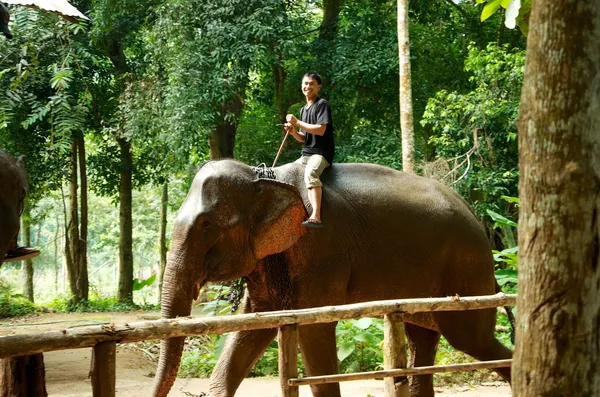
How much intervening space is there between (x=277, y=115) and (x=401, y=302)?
35.0 feet

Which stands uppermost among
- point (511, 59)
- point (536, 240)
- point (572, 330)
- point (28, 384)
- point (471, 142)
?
point (511, 59)

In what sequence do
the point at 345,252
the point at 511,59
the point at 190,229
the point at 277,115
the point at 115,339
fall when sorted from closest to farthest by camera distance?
1. the point at 115,339
2. the point at 190,229
3. the point at 345,252
4. the point at 511,59
5. the point at 277,115

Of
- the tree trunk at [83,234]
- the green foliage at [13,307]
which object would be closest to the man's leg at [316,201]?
the tree trunk at [83,234]

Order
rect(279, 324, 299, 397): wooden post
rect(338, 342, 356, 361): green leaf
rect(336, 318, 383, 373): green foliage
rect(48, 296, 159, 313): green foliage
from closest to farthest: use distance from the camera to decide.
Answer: rect(279, 324, 299, 397): wooden post, rect(338, 342, 356, 361): green leaf, rect(336, 318, 383, 373): green foliage, rect(48, 296, 159, 313): green foliage

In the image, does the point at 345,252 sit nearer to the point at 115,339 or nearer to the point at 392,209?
the point at 392,209

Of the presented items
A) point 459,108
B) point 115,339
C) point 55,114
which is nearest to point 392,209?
point 115,339

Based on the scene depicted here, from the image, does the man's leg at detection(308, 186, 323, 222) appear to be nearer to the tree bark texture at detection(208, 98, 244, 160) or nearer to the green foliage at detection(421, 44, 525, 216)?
the green foliage at detection(421, 44, 525, 216)

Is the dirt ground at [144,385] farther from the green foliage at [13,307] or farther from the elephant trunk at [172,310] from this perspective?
the green foliage at [13,307]

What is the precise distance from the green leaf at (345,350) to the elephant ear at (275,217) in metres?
2.80

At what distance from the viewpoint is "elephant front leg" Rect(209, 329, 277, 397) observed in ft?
18.8

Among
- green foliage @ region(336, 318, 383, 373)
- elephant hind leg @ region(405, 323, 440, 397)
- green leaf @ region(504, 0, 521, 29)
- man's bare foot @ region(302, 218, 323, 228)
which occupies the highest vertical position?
green leaf @ region(504, 0, 521, 29)

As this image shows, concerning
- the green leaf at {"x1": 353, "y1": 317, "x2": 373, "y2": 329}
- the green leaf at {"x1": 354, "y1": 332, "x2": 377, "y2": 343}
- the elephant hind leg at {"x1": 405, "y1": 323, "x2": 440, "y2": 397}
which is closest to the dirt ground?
the green leaf at {"x1": 354, "y1": 332, "x2": 377, "y2": 343}

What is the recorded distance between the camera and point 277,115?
1526 centimetres

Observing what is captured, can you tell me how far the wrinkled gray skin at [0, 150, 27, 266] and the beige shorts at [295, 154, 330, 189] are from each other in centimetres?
205
